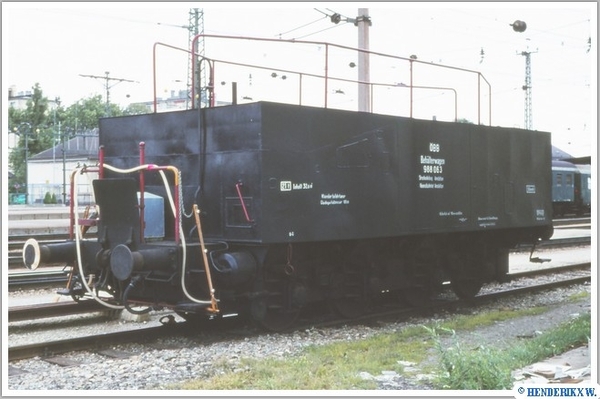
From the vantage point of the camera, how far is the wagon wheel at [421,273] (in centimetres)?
1123

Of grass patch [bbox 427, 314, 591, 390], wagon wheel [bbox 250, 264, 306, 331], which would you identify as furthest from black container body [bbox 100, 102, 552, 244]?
grass patch [bbox 427, 314, 591, 390]

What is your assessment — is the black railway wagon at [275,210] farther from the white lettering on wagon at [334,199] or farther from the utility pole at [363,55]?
the utility pole at [363,55]

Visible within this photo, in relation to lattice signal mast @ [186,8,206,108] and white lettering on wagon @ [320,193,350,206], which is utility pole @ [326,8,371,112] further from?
lattice signal mast @ [186,8,206,108]

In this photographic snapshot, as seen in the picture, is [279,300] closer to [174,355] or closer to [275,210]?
[275,210]

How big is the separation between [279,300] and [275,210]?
1.33 m

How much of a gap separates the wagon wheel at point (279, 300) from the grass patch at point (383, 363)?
1102mm

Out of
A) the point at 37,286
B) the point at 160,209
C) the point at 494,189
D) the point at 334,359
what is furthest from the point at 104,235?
the point at 494,189

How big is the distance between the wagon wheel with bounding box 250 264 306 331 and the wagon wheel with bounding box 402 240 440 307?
2280 millimetres

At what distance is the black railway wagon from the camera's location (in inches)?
342

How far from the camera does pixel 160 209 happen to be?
9.12 meters

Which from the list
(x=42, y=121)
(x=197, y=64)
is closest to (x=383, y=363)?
(x=197, y=64)

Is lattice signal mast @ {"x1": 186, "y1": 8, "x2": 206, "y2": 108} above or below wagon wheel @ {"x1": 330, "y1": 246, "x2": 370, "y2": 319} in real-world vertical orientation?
above

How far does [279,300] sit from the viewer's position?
375 inches

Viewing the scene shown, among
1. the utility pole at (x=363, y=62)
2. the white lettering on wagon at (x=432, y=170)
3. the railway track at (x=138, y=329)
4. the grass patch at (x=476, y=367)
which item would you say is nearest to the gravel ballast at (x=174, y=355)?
the railway track at (x=138, y=329)
